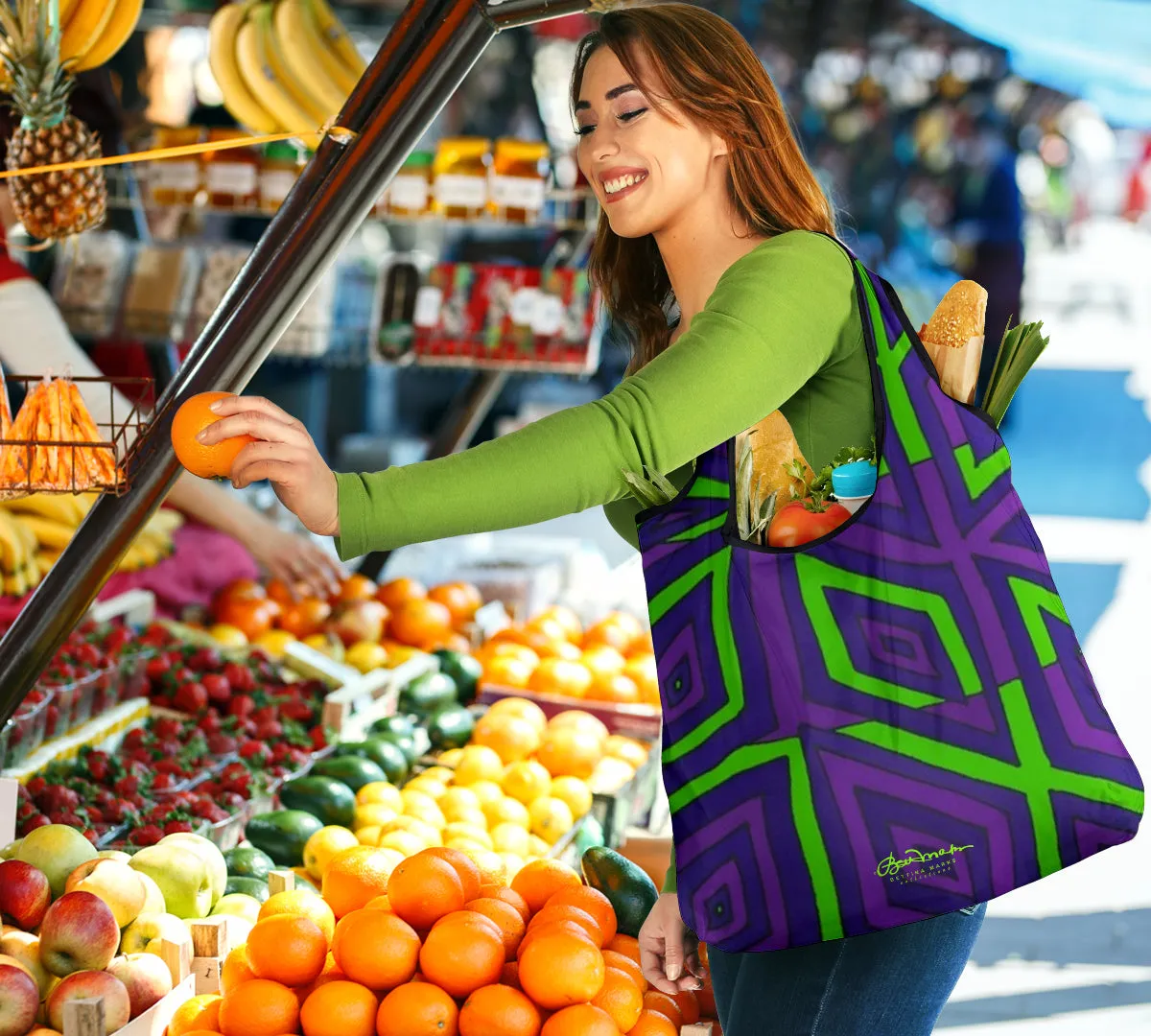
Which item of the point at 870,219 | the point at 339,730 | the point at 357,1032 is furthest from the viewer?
the point at 870,219

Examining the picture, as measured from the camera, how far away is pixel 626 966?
1.96 metres

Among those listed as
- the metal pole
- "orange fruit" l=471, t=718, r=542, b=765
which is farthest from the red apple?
the metal pole

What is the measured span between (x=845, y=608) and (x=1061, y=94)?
14.5 meters

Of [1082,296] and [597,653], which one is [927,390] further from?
[1082,296]

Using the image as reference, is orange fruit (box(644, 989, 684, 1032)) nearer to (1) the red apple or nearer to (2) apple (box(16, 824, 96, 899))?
(2) apple (box(16, 824, 96, 899))

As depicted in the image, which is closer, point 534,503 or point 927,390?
point 534,503

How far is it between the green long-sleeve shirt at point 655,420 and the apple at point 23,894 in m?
1.11

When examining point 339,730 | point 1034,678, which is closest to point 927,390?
point 1034,678

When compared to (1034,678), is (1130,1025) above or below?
below

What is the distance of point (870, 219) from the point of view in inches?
554

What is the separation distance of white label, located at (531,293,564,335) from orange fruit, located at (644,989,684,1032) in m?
2.40

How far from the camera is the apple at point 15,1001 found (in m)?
1.82

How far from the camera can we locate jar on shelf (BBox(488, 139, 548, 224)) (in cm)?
379

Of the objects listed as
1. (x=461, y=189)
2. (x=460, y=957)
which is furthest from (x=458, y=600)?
(x=460, y=957)
